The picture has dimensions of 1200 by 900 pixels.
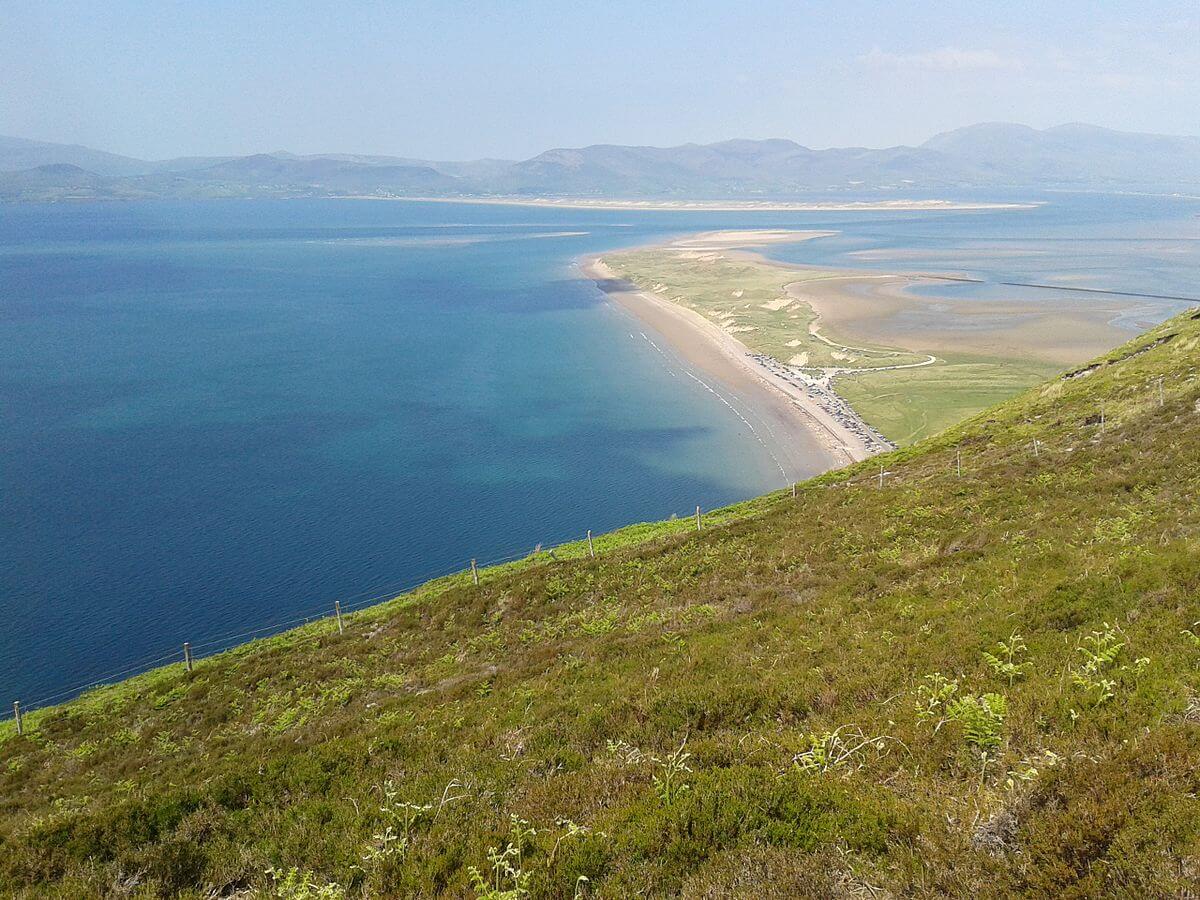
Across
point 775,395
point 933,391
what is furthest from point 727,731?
point 933,391

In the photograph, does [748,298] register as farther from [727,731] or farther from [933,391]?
[727,731]

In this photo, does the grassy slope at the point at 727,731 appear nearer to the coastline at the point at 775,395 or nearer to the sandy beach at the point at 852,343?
the coastline at the point at 775,395

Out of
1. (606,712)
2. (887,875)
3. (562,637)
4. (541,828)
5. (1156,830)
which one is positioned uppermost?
(1156,830)

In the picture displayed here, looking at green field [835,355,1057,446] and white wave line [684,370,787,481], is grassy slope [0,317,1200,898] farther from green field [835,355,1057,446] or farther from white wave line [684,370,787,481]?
green field [835,355,1057,446]

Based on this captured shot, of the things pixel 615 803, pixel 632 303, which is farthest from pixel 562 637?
pixel 632 303

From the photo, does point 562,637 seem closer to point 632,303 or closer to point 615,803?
point 615,803

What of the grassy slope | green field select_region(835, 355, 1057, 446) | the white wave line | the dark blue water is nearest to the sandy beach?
green field select_region(835, 355, 1057, 446)

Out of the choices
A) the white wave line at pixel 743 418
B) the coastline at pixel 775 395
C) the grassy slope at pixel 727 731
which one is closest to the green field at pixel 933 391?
the coastline at pixel 775 395
